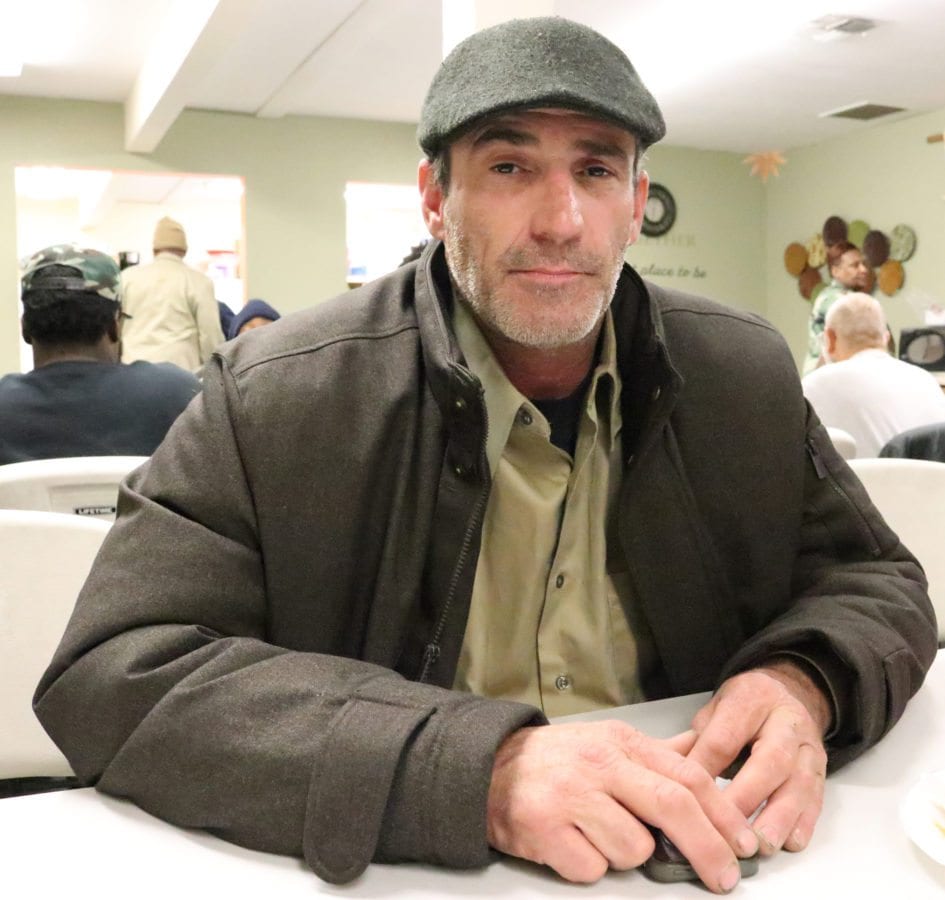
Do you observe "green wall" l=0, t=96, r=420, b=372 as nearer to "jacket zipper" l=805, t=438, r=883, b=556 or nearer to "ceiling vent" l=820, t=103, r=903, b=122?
"ceiling vent" l=820, t=103, r=903, b=122

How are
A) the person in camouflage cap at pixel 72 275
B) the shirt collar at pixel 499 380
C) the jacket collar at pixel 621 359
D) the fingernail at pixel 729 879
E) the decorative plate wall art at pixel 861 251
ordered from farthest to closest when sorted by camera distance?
the decorative plate wall art at pixel 861 251, the person in camouflage cap at pixel 72 275, the shirt collar at pixel 499 380, the jacket collar at pixel 621 359, the fingernail at pixel 729 879

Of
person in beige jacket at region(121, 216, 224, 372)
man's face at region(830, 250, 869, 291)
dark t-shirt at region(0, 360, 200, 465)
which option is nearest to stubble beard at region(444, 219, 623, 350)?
dark t-shirt at region(0, 360, 200, 465)

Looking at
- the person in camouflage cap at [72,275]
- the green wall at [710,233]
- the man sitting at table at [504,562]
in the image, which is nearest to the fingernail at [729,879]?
the man sitting at table at [504,562]

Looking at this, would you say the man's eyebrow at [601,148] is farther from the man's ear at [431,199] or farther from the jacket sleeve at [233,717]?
the jacket sleeve at [233,717]

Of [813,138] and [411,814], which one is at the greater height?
[813,138]

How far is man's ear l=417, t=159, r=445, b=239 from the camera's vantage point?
4.23 ft

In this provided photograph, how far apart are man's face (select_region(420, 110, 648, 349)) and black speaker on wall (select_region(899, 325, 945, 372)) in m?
5.44

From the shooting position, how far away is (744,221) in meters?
10.1

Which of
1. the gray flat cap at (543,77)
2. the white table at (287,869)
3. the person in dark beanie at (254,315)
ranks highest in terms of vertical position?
the gray flat cap at (543,77)

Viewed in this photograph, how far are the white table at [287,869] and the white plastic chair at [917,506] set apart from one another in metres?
0.82

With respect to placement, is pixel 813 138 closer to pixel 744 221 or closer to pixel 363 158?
pixel 744 221

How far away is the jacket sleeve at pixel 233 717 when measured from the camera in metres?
0.75

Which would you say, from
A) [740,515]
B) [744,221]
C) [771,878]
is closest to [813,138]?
[744,221]

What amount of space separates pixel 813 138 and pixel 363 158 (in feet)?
13.2
